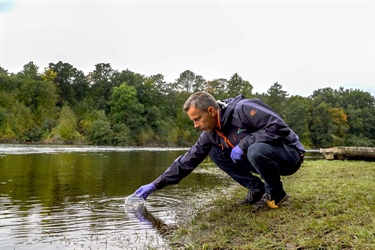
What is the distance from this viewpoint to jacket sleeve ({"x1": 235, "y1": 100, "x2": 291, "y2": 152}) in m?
3.78

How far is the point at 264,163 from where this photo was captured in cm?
386

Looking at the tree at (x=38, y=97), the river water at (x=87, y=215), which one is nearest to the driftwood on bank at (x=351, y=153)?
the river water at (x=87, y=215)

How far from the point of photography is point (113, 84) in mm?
75750

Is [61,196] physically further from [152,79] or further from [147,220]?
[152,79]

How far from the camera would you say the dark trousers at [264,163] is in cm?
384

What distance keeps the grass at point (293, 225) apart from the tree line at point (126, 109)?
1959 inches

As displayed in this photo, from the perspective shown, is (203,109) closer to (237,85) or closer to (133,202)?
(133,202)

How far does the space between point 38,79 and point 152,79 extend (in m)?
23.9

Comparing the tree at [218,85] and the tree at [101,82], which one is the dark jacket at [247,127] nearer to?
the tree at [101,82]

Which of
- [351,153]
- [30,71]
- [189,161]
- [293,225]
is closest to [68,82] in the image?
[30,71]

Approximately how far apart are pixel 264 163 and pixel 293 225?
2.52 ft

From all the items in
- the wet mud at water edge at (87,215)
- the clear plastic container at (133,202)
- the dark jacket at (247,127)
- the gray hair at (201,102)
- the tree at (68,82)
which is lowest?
the wet mud at water edge at (87,215)

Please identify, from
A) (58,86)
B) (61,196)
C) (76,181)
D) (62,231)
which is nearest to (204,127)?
(62,231)

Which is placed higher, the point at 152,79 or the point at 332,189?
the point at 152,79
